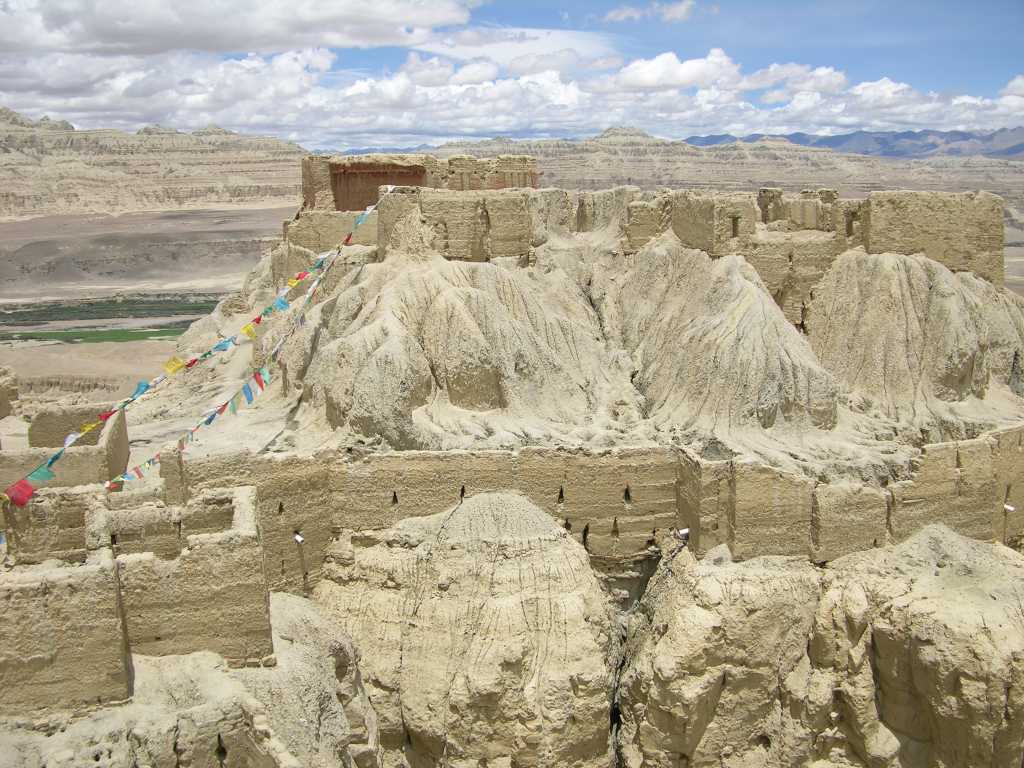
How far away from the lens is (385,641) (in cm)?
1820

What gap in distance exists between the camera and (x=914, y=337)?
23.6 meters

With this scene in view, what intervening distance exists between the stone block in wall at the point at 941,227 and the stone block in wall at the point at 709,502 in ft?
29.7

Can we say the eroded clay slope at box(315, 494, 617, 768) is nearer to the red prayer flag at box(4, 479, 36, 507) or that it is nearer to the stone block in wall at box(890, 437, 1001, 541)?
the red prayer flag at box(4, 479, 36, 507)

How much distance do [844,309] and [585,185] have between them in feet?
385

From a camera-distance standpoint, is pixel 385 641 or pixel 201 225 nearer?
pixel 385 641

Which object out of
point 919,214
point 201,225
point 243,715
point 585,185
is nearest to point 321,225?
point 919,214

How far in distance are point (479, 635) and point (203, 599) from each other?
17.9 feet

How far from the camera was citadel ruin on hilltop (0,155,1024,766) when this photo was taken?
12.7 m

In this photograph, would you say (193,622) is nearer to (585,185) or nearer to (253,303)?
(253,303)

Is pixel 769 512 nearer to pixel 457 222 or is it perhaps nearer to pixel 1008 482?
pixel 1008 482

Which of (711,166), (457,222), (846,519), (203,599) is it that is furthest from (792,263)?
(711,166)

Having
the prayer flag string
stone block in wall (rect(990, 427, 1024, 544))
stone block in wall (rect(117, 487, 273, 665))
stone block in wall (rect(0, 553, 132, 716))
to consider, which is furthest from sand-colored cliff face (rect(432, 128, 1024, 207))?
stone block in wall (rect(0, 553, 132, 716))

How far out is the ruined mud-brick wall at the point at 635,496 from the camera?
18.5 metres

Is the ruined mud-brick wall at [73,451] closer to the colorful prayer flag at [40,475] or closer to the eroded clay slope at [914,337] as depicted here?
the colorful prayer flag at [40,475]
